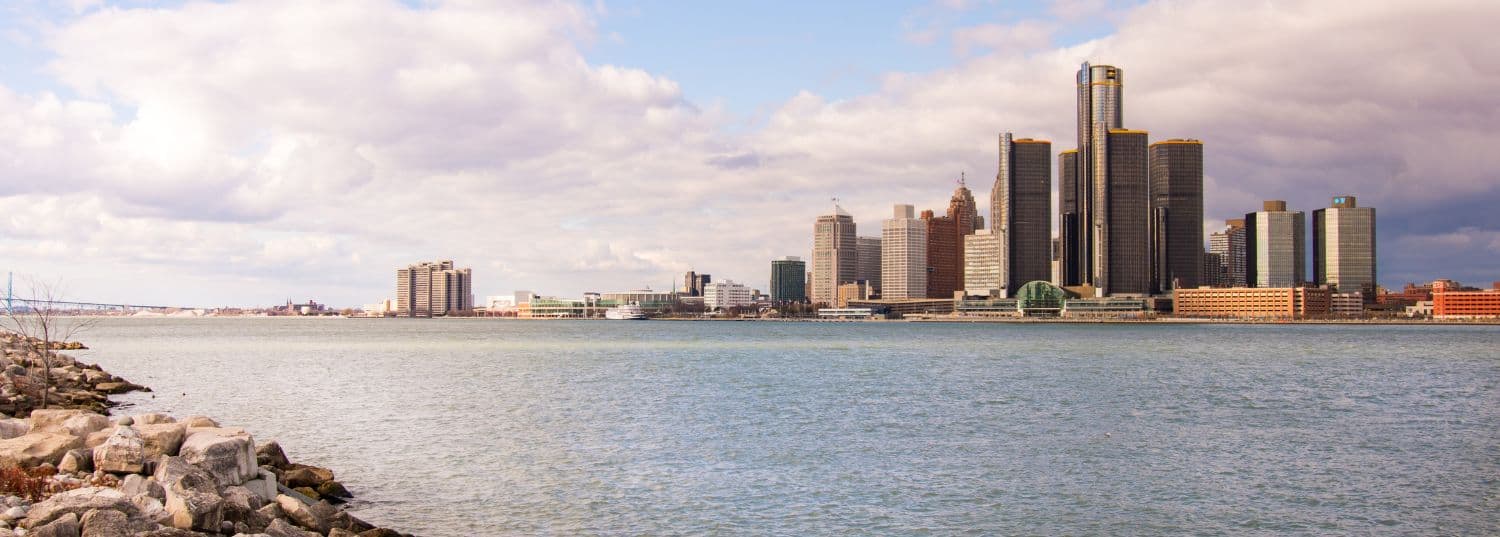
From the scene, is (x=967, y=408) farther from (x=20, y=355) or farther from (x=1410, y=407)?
(x=20, y=355)

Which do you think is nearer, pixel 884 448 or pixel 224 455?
pixel 224 455

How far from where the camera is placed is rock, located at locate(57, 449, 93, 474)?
18.8 m

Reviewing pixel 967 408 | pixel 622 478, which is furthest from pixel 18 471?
pixel 967 408

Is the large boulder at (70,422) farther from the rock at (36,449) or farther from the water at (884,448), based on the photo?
the water at (884,448)

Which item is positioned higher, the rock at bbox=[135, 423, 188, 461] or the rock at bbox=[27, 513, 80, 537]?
the rock at bbox=[135, 423, 188, 461]

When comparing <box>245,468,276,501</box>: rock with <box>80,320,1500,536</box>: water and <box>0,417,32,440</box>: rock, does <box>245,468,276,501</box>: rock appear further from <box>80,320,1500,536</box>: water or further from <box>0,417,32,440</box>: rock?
<box>0,417,32,440</box>: rock

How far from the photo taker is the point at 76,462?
1905 centimetres

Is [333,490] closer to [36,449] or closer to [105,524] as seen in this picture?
[36,449]

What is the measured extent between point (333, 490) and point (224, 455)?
4120 mm

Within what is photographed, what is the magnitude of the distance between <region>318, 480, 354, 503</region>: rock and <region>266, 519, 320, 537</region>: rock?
526 centimetres

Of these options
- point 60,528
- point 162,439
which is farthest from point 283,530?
point 162,439

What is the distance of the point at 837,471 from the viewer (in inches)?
1073

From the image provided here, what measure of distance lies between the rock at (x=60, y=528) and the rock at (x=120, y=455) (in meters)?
3.96

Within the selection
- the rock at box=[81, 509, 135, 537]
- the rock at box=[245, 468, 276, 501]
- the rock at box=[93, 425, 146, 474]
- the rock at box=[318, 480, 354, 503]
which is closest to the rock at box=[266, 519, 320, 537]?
the rock at box=[245, 468, 276, 501]
